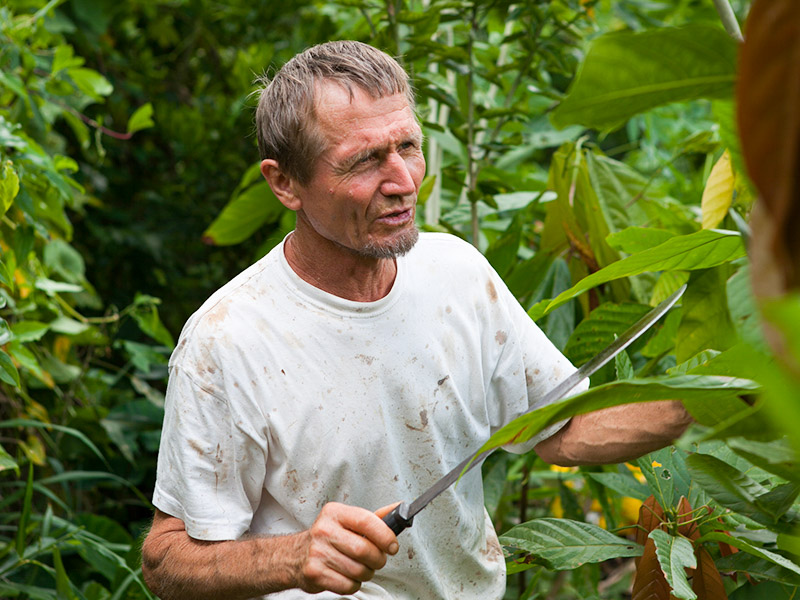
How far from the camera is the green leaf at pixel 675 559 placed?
2.71ft

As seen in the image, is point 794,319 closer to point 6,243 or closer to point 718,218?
point 718,218

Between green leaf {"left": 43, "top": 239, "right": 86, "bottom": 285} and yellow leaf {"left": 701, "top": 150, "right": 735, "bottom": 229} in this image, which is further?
green leaf {"left": 43, "top": 239, "right": 86, "bottom": 285}

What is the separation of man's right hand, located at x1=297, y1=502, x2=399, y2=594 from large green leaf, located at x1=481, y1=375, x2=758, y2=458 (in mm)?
326

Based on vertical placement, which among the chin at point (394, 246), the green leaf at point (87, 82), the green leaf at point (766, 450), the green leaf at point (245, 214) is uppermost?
the green leaf at point (87, 82)

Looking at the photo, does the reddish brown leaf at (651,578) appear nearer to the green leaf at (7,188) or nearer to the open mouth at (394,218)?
the open mouth at (394,218)

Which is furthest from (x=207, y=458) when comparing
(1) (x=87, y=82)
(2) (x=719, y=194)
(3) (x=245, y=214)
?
(1) (x=87, y=82)

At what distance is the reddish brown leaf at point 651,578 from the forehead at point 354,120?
0.56m

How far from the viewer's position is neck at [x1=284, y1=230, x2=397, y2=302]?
1.17m

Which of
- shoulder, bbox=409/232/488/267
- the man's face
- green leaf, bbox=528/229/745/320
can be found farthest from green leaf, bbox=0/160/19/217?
green leaf, bbox=528/229/745/320

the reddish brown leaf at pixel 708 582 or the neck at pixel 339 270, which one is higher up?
the neck at pixel 339 270

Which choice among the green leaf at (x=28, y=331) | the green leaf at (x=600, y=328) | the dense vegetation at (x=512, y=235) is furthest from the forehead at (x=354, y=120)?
the green leaf at (x=28, y=331)

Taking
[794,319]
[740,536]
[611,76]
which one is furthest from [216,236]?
[794,319]

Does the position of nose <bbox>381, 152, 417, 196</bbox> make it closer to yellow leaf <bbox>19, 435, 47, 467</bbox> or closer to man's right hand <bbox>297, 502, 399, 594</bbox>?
man's right hand <bbox>297, 502, 399, 594</bbox>

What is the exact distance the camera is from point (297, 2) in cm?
278
